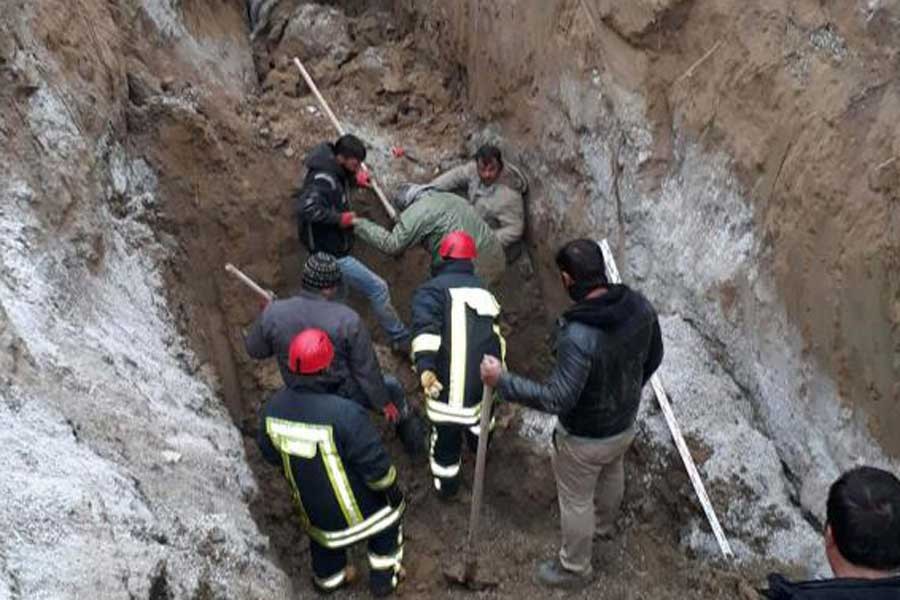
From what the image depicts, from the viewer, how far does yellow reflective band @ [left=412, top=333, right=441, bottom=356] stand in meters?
5.93

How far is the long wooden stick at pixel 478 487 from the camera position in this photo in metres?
5.17

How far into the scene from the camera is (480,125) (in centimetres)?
784

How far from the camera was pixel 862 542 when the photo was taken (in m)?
2.55

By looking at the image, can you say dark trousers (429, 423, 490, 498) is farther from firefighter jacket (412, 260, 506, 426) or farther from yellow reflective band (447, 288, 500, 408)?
yellow reflective band (447, 288, 500, 408)

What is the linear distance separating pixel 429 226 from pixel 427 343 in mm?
1091

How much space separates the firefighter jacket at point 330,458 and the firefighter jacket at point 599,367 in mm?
769

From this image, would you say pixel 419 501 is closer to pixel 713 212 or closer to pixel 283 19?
pixel 713 212

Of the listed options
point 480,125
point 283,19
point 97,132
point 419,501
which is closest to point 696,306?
point 419,501

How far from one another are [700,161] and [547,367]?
6.88ft

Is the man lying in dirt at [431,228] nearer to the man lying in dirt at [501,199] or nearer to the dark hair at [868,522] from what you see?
the man lying in dirt at [501,199]

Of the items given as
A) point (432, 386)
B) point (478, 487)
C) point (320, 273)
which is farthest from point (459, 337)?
point (320, 273)

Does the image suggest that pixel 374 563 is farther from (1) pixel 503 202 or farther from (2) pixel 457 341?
(1) pixel 503 202

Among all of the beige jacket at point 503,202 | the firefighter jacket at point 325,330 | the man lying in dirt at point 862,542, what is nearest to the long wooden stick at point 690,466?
the firefighter jacket at point 325,330

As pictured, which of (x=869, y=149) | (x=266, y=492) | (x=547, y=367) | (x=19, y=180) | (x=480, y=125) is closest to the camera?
(x=869, y=149)
